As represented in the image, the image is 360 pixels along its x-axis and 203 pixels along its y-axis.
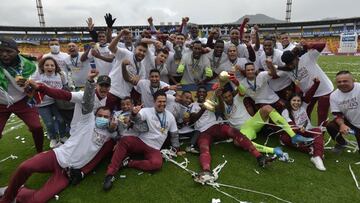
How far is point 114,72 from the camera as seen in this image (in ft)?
20.0

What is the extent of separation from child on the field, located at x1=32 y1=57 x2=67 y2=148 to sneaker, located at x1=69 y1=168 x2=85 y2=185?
1831 mm

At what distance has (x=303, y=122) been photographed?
223 inches

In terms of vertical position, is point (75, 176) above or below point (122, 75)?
below

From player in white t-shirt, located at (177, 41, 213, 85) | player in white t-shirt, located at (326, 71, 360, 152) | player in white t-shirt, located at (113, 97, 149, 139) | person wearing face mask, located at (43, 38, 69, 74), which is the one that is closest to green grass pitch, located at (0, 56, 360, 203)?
player in white t-shirt, located at (326, 71, 360, 152)

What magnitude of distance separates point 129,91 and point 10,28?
57839 mm

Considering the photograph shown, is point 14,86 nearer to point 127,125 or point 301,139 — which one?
point 127,125

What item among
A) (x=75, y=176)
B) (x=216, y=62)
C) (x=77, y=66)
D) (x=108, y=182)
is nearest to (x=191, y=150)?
(x=108, y=182)

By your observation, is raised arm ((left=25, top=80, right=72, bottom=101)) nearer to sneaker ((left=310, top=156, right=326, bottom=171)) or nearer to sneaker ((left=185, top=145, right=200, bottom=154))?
sneaker ((left=185, top=145, right=200, bottom=154))

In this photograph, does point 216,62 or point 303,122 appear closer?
point 303,122

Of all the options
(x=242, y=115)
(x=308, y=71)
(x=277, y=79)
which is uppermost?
(x=308, y=71)

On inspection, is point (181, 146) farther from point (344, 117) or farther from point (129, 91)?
point (344, 117)

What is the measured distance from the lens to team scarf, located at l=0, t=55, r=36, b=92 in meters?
4.71

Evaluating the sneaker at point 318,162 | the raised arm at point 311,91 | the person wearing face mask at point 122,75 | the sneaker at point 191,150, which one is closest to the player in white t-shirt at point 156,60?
the person wearing face mask at point 122,75

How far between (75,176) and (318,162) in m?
4.14
